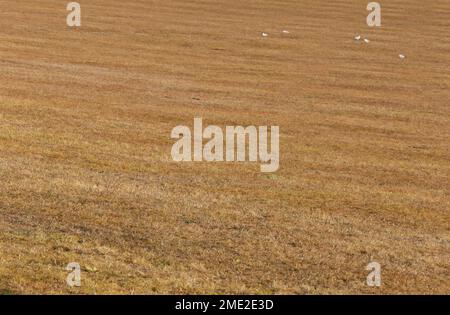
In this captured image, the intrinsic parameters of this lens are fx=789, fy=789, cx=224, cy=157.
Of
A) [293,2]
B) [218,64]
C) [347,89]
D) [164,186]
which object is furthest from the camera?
[293,2]

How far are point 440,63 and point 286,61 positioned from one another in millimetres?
12420

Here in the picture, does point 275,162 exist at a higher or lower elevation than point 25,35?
lower

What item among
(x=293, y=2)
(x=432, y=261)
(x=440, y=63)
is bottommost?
(x=432, y=261)

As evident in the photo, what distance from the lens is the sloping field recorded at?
15859mm

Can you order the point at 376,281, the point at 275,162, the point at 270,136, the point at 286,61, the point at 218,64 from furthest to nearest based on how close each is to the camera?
the point at 286,61 < the point at 218,64 < the point at 270,136 < the point at 275,162 < the point at 376,281

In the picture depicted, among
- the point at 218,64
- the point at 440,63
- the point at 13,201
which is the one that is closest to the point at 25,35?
the point at 218,64

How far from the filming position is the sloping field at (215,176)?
15.9 m

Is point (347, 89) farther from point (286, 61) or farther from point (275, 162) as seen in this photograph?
point (275, 162)

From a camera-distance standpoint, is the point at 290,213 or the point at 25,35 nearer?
the point at 290,213

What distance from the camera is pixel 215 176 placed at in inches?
933

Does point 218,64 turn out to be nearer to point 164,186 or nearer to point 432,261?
point 164,186

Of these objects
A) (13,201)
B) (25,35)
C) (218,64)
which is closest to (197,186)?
(13,201)

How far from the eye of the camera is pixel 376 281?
15.8 metres

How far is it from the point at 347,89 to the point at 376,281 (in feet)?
100
